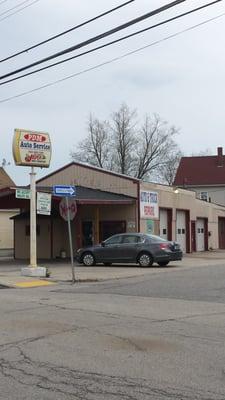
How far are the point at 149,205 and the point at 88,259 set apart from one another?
25.9 ft

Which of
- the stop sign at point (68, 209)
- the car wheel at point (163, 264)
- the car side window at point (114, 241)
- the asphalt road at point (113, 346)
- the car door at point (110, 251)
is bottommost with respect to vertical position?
the asphalt road at point (113, 346)

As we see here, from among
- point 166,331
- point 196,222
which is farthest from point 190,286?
point 196,222

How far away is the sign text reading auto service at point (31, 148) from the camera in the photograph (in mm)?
23797

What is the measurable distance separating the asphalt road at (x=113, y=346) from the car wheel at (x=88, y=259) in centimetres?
1256

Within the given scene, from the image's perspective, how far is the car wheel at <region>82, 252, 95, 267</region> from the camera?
96.6 feet

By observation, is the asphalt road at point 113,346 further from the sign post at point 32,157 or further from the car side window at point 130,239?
the car side window at point 130,239

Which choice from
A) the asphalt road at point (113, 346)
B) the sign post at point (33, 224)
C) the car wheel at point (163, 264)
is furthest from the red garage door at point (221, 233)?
the asphalt road at point (113, 346)

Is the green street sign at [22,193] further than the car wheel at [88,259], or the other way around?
the car wheel at [88,259]

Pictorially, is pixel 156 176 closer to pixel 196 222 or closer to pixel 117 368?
pixel 196 222

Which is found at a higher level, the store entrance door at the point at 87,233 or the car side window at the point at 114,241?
the store entrance door at the point at 87,233

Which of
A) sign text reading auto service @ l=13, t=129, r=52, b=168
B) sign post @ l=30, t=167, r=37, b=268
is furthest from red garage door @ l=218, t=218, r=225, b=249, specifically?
sign post @ l=30, t=167, r=37, b=268

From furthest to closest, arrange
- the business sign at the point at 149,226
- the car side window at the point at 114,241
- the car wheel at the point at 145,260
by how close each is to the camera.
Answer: the business sign at the point at 149,226 → the car side window at the point at 114,241 → the car wheel at the point at 145,260

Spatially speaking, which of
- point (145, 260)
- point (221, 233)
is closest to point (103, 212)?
point (145, 260)

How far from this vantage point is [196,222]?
45.0 metres
